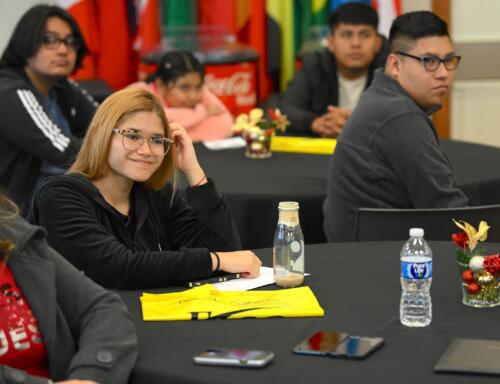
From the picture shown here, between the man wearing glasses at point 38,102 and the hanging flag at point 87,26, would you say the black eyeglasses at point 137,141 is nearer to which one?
the man wearing glasses at point 38,102

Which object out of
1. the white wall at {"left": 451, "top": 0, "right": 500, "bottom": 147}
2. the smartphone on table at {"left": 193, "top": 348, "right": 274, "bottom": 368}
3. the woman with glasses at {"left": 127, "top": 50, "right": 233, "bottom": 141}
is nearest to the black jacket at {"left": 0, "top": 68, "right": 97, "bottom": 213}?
the woman with glasses at {"left": 127, "top": 50, "right": 233, "bottom": 141}

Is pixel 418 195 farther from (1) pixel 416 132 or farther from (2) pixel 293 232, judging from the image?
(2) pixel 293 232

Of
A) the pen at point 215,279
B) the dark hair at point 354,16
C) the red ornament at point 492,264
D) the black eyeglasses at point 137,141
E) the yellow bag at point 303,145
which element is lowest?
the yellow bag at point 303,145

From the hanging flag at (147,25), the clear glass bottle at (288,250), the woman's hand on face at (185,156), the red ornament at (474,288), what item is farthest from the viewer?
the hanging flag at (147,25)

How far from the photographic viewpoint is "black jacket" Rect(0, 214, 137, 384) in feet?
6.38

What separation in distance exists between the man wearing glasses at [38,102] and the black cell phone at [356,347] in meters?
2.44

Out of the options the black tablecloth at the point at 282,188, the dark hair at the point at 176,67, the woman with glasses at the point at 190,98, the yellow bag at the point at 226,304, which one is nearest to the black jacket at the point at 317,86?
the woman with glasses at the point at 190,98

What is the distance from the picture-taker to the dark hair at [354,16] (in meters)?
5.46

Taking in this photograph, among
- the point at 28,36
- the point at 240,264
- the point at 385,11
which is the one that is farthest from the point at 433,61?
the point at 385,11

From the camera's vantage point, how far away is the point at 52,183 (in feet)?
8.44

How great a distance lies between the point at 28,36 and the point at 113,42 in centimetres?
245

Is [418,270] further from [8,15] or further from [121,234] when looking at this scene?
[8,15]

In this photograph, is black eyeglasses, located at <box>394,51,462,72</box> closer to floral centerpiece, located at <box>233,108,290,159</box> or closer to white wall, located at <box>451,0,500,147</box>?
floral centerpiece, located at <box>233,108,290,159</box>

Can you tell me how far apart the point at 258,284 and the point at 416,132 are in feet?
3.62
